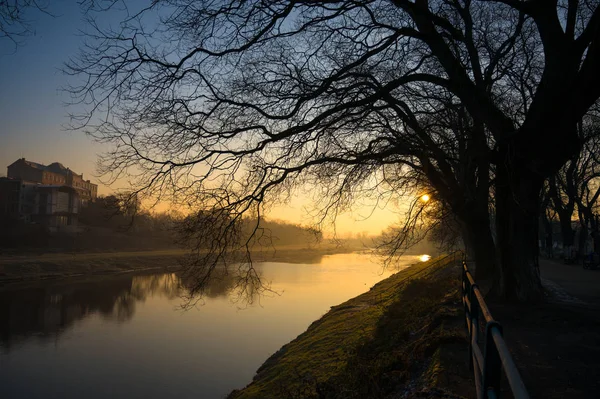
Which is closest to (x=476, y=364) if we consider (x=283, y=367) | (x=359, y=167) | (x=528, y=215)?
(x=528, y=215)

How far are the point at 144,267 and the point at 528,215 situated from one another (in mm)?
53833

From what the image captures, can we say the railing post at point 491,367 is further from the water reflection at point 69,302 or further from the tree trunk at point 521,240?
the water reflection at point 69,302

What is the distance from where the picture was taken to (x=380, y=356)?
8586 millimetres

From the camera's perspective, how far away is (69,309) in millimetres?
29562

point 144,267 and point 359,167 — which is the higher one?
point 359,167

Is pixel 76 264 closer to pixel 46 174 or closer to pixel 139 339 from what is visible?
pixel 139 339

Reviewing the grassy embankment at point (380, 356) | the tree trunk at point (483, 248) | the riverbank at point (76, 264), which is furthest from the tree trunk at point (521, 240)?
the riverbank at point (76, 264)

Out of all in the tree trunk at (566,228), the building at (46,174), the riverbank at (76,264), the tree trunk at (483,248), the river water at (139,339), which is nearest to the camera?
the tree trunk at (483,248)

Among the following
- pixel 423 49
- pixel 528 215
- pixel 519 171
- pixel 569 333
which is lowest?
pixel 569 333

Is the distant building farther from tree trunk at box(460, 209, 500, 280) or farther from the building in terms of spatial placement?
tree trunk at box(460, 209, 500, 280)

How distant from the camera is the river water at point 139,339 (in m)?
15.8

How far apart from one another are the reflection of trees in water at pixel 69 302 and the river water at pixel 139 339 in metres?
0.06

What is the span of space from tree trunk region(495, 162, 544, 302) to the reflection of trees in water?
11802 mm

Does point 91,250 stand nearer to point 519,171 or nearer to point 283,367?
point 283,367
